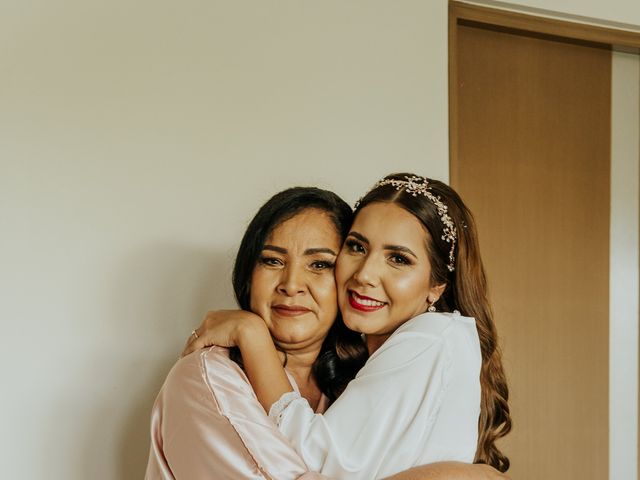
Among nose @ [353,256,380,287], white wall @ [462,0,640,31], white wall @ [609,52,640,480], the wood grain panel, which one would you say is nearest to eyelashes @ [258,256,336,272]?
nose @ [353,256,380,287]

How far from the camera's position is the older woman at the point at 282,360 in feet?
4.83

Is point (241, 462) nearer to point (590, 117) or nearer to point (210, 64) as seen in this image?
point (210, 64)

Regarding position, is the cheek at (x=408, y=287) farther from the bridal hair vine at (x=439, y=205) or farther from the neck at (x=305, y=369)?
the neck at (x=305, y=369)

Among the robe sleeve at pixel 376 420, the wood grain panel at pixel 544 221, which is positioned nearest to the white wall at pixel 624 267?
the wood grain panel at pixel 544 221

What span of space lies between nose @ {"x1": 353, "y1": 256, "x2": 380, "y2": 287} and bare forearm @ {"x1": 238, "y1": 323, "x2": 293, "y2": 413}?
0.76 ft

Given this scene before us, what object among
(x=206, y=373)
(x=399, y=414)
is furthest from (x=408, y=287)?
(x=206, y=373)

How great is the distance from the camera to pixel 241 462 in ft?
4.79

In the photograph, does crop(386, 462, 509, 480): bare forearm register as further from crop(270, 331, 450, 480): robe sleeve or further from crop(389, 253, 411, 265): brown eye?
crop(389, 253, 411, 265): brown eye

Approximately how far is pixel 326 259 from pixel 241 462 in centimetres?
51

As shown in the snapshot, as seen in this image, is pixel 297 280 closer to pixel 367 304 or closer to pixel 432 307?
pixel 367 304

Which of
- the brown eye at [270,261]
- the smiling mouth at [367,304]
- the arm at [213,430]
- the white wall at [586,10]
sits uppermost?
the white wall at [586,10]

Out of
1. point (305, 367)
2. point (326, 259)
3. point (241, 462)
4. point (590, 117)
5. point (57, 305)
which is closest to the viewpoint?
point (241, 462)

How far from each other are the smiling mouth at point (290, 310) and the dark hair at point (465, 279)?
0.87 ft

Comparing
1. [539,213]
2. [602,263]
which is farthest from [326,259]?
[602,263]
